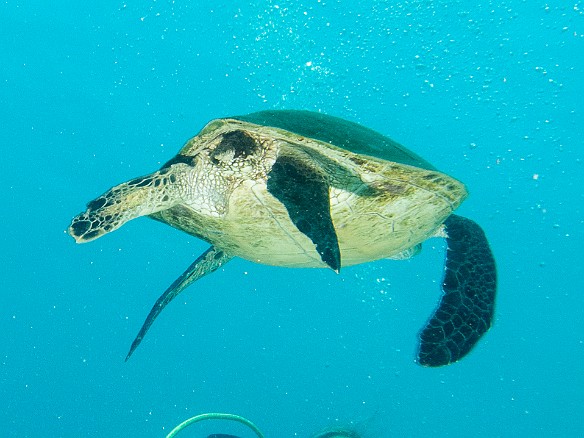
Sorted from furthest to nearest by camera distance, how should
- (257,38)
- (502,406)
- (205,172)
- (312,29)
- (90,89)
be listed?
(502,406)
(90,89)
(257,38)
(312,29)
(205,172)

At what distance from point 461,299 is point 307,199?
1.52 m

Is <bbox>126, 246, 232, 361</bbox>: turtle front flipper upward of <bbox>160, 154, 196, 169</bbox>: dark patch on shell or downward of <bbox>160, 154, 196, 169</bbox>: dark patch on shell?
downward

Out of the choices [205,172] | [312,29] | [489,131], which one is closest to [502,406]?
[489,131]

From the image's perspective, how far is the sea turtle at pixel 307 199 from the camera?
8.20 ft

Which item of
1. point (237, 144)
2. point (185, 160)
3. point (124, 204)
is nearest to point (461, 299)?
point (237, 144)

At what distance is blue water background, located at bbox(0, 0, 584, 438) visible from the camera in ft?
63.6

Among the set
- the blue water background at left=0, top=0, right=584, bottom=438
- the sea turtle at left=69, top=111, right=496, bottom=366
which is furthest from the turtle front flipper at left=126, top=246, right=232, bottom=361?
the blue water background at left=0, top=0, right=584, bottom=438

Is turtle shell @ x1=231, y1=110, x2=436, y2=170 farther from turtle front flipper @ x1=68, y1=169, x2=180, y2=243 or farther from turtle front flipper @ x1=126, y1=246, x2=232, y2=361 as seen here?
turtle front flipper @ x1=126, y1=246, x2=232, y2=361

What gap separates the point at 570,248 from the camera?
27.9 m

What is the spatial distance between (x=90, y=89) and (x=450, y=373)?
24.4 m

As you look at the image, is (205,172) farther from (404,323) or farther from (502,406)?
(502,406)

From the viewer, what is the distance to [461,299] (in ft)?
10.7

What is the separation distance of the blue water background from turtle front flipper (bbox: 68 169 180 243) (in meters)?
15.3

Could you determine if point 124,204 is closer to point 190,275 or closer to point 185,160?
point 185,160
